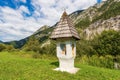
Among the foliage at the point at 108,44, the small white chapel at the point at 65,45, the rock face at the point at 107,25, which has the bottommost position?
the small white chapel at the point at 65,45

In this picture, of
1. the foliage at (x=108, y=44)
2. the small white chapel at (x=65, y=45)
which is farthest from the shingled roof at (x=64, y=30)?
the foliage at (x=108, y=44)

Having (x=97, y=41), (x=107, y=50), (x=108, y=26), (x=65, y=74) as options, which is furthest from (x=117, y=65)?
(x=108, y=26)

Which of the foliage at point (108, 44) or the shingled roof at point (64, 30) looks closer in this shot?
the shingled roof at point (64, 30)

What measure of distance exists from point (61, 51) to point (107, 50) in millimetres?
33151

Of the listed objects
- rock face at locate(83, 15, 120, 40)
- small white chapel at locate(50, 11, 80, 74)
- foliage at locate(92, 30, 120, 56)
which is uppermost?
rock face at locate(83, 15, 120, 40)

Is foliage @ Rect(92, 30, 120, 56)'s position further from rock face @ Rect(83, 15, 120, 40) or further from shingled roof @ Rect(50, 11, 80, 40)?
rock face @ Rect(83, 15, 120, 40)

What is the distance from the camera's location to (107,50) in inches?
1683

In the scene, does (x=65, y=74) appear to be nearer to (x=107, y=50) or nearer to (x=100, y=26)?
(x=107, y=50)

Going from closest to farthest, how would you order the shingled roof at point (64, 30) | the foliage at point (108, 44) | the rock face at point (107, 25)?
the shingled roof at point (64, 30) < the foliage at point (108, 44) < the rock face at point (107, 25)

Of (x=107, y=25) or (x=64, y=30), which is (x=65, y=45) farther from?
(x=107, y=25)

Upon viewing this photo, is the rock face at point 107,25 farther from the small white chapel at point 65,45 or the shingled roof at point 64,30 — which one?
the small white chapel at point 65,45

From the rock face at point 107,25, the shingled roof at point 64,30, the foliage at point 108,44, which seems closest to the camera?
the shingled roof at point 64,30

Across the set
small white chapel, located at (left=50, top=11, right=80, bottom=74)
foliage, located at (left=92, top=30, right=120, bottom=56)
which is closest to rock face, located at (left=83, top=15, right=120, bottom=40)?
foliage, located at (left=92, top=30, right=120, bottom=56)

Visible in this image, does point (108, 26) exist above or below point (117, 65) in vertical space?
above
